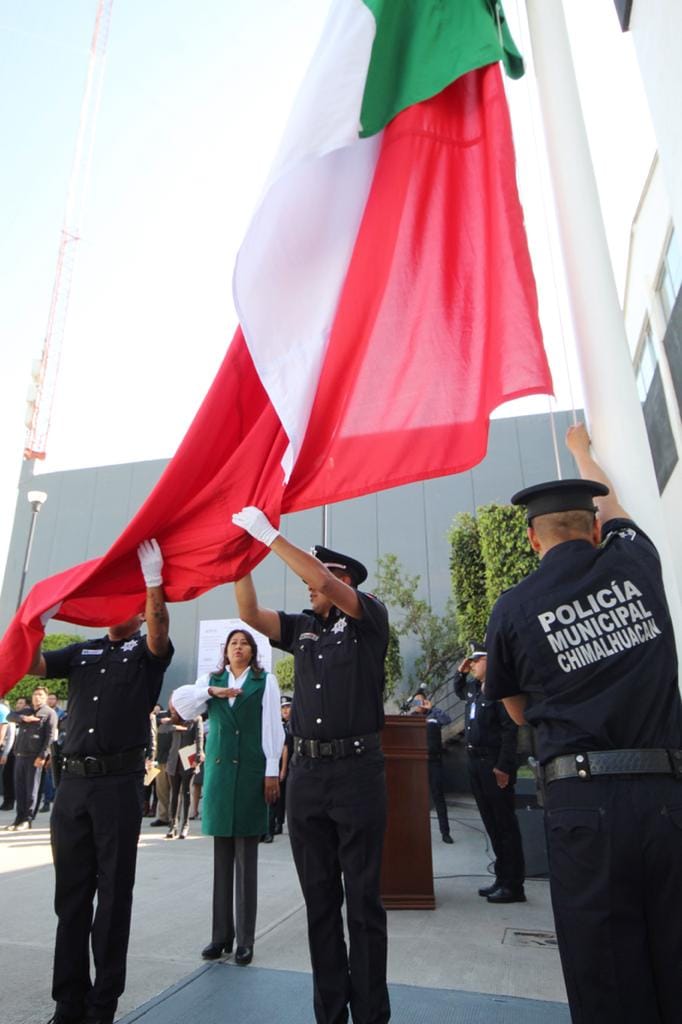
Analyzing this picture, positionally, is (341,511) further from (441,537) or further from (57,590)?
(57,590)

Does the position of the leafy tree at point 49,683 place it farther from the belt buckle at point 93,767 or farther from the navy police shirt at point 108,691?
the belt buckle at point 93,767

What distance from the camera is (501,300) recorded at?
8.79 ft

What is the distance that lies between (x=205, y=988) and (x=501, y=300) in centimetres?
348

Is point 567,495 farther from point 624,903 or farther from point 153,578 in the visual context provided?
point 153,578

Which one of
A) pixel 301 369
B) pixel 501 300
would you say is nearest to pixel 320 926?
pixel 301 369

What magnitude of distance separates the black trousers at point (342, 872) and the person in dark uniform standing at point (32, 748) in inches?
350

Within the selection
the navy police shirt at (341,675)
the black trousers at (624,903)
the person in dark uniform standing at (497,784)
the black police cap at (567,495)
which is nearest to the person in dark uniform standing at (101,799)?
the navy police shirt at (341,675)

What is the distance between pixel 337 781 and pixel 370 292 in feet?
6.94

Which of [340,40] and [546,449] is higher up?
[546,449]

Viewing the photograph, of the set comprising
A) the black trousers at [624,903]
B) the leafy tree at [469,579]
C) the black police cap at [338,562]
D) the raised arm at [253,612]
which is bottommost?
the black trousers at [624,903]

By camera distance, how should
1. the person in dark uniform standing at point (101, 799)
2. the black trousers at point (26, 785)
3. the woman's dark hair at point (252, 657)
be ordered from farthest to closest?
the black trousers at point (26, 785) < the woman's dark hair at point (252, 657) < the person in dark uniform standing at point (101, 799)

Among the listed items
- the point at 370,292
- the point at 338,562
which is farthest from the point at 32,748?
the point at 370,292

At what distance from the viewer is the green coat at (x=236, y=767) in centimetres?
429

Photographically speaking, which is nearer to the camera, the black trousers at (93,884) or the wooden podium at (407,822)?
the black trousers at (93,884)
